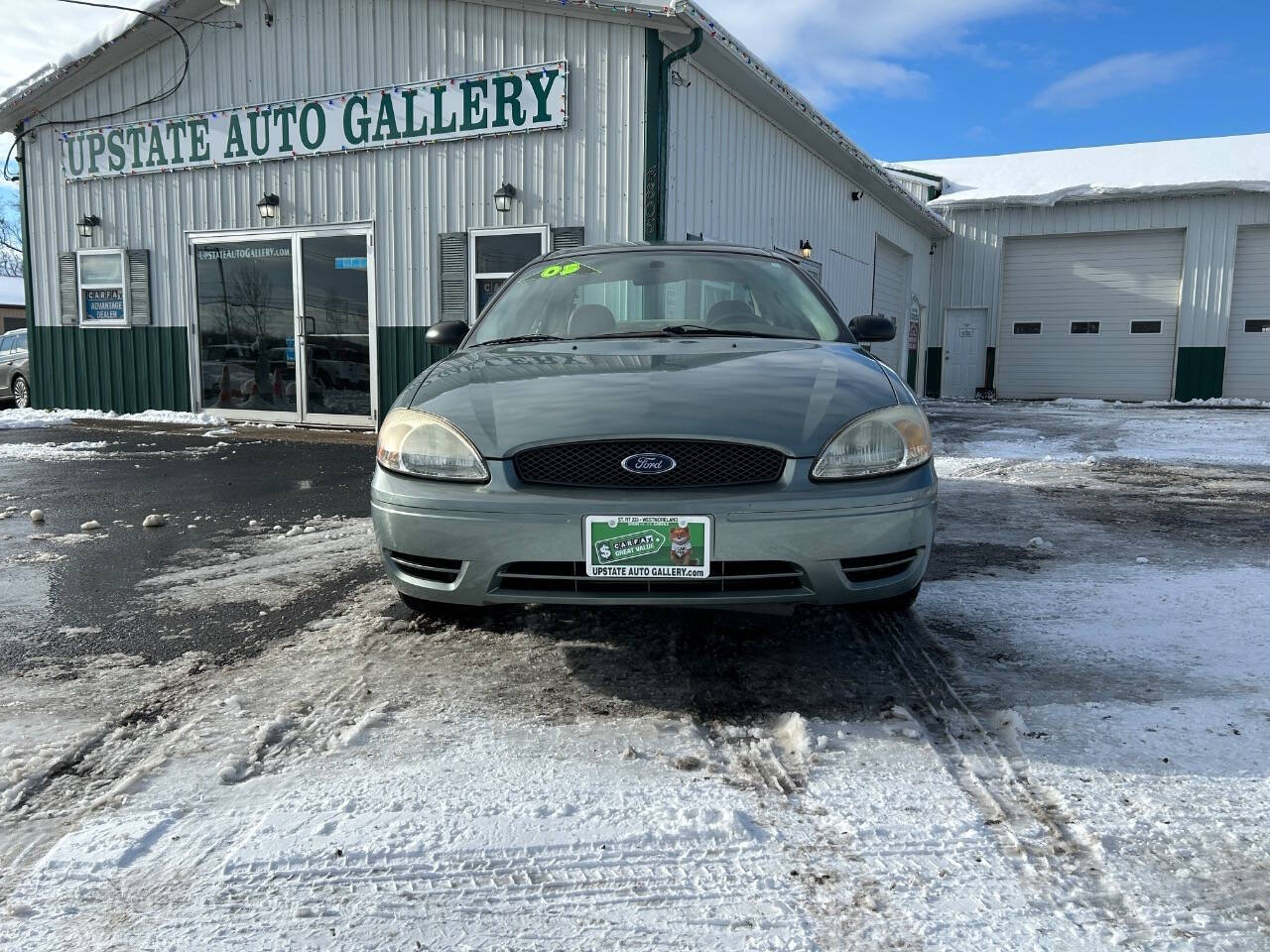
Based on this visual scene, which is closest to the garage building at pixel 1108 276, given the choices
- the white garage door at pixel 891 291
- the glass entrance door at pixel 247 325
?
the white garage door at pixel 891 291

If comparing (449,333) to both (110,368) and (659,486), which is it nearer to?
(659,486)

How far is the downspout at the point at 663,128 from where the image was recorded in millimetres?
7966

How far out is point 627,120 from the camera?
8.09 meters

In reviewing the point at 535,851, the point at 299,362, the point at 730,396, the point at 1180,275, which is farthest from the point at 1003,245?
the point at 535,851

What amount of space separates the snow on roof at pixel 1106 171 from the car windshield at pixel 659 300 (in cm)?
1676

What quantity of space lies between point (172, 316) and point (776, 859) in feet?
37.2

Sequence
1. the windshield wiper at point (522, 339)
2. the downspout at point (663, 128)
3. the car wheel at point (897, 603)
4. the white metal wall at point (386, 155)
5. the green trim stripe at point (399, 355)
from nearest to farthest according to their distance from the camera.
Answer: the car wheel at point (897, 603) < the windshield wiper at point (522, 339) < the downspout at point (663, 128) < the white metal wall at point (386, 155) < the green trim stripe at point (399, 355)

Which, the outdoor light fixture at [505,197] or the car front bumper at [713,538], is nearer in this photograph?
the car front bumper at [713,538]

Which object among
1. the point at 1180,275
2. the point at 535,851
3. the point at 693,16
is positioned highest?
the point at 693,16

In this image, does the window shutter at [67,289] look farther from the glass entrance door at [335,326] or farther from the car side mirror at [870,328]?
the car side mirror at [870,328]

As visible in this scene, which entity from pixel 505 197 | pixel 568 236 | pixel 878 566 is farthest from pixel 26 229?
pixel 878 566

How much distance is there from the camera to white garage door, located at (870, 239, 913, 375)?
15812 millimetres

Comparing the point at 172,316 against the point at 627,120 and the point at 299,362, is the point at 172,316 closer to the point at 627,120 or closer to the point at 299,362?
the point at 299,362

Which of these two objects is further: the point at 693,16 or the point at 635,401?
the point at 693,16
